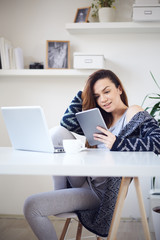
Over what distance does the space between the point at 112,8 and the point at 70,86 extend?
32.7 inches

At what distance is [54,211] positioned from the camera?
4.37 feet

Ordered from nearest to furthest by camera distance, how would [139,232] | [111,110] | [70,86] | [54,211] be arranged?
[54,211] → [111,110] → [139,232] → [70,86]

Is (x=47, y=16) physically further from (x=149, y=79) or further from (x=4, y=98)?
(x=149, y=79)

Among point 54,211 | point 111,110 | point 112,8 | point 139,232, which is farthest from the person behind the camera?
point 112,8

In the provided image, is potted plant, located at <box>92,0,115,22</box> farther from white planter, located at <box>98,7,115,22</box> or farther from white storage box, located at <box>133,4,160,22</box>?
white storage box, located at <box>133,4,160,22</box>

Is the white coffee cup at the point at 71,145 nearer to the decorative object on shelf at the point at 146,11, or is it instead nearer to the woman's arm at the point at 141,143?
the woman's arm at the point at 141,143

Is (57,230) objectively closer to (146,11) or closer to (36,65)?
(36,65)

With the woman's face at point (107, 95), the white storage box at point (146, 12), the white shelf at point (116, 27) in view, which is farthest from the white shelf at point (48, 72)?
the woman's face at point (107, 95)

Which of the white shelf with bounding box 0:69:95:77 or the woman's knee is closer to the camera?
the woman's knee

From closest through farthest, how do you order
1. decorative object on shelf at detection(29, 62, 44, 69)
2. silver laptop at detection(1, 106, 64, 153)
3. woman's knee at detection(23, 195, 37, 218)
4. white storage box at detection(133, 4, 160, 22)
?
silver laptop at detection(1, 106, 64, 153)
woman's knee at detection(23, 195, 37, 218)
white storage box at detection(133, 4, 160, 22)
decorative object on shelf at detection(29, 62, 44, 69)

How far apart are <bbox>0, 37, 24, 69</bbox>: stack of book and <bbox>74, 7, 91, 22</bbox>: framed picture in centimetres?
63

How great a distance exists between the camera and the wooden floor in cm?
238

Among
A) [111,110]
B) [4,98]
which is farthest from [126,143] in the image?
[4,98]

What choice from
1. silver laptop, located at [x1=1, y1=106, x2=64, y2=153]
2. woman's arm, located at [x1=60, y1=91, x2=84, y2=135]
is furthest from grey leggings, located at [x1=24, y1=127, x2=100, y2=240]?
woman's arm, located at [x1=60, y1=91, x2=84, y2=135]
